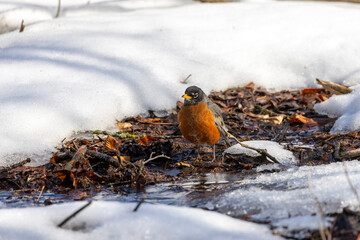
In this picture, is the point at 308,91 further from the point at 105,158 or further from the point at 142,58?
the point at 105,158

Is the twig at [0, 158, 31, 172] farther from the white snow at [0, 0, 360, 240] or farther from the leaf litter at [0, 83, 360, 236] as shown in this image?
the white snow at [0, 0, 360, 240]

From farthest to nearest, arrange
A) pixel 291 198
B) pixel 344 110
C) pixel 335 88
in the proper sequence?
1. pixel 335 88
2. pixel 344 110
3. pixel 291 198

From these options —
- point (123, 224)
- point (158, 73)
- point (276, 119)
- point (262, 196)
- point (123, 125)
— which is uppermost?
point (123, 224)

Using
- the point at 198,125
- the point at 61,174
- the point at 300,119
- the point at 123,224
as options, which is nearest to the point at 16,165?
the point at 61,174

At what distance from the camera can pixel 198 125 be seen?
173 inches

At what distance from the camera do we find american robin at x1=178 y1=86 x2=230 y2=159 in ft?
14.3

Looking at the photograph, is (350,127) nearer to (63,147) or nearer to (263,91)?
(263,91)

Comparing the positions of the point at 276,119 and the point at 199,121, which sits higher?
the point at 199,121

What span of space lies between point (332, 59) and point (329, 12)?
1.46 m

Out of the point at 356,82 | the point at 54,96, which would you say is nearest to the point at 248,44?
the point at 356,82

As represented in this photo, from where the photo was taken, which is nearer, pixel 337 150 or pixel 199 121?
pixel 337 150

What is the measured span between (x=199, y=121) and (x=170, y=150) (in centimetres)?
39

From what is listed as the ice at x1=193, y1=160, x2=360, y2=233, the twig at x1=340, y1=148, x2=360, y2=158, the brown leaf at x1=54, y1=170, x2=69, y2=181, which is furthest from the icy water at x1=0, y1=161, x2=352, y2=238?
the twig at x1=340, y1=148, x2=360, y2=158

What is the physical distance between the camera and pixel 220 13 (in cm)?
759
